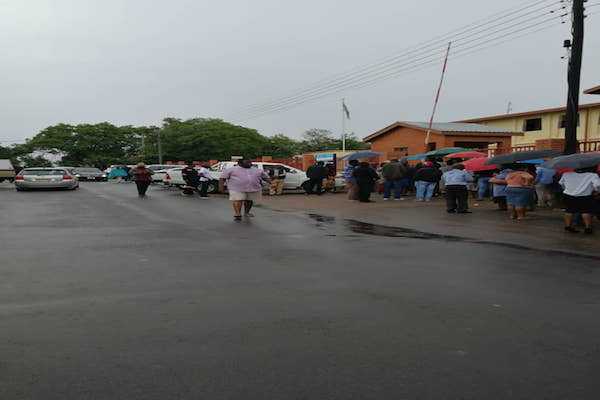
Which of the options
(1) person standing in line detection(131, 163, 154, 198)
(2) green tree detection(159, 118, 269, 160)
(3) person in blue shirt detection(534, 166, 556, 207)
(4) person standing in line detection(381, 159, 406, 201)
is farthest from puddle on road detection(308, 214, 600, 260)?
(2) green tree detection(159, 118, 269, 160)

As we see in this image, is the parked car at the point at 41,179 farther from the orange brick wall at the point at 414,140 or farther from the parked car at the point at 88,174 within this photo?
the parked car at the point at 88,174

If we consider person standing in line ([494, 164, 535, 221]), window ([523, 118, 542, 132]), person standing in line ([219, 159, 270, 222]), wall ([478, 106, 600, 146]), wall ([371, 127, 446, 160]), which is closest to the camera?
person standing in line ([494, 164, 535, 221])

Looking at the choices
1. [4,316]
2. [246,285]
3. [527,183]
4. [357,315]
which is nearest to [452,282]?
[357,315]

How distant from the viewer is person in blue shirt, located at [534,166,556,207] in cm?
1502

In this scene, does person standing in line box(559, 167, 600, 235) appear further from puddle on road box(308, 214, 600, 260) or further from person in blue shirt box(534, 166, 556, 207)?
person in blue shirt box(534, 166, 556, 207)

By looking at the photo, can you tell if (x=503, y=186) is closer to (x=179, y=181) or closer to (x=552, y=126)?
(x=179, y=181)

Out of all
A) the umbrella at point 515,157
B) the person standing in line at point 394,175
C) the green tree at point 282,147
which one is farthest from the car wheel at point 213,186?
the green tree at point 282,147

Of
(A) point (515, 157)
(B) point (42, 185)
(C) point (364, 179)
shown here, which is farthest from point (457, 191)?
(B) point (42, 185)

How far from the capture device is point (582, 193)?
10898 mm

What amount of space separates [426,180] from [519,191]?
593cm

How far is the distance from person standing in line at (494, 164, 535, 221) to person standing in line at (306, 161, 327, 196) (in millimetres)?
10254

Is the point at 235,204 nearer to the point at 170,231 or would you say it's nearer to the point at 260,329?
the point at 170,231

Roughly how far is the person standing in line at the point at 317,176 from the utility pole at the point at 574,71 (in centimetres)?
1034

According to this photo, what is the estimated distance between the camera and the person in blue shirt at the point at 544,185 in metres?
15.0
